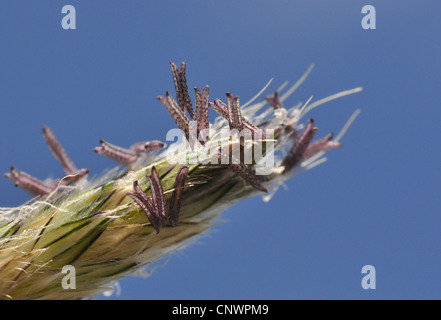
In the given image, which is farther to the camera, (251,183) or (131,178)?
(131,178)

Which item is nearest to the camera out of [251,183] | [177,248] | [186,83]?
[251,183]

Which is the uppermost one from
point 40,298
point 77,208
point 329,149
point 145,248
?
point 329,149

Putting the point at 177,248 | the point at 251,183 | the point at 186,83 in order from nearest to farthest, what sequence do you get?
1. the point at 251,183
2. the point at 186,83
3. the point at 177,248

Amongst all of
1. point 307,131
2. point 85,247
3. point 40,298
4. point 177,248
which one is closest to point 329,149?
point 307,131

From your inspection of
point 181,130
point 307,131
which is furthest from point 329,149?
point 181,130

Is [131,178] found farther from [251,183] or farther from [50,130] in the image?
[50,130]

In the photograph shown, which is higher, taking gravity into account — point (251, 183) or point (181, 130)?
point (181, 130)
